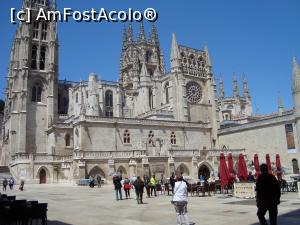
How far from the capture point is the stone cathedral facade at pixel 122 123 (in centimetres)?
3819

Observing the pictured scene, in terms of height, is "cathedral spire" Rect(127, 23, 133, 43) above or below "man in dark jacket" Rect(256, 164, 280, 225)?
above

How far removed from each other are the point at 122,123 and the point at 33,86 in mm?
21797

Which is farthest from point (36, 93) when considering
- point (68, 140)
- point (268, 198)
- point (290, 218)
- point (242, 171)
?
point (268, 198)

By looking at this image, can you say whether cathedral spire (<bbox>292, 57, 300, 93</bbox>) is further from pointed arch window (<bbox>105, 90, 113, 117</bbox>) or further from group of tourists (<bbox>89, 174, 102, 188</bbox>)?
pointed arch window (<bbox>105, 90, 113, 117</bbox>)

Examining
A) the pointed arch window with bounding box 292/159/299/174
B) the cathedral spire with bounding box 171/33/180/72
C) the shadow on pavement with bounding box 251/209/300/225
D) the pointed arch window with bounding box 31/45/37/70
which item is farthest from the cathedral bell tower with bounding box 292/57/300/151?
the pointed arch window with bounding box 31/45/37/70

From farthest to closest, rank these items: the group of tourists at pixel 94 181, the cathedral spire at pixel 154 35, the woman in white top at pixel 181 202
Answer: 1. the cathedral spire at pixel 154 35
2. the group of tourists at pixel 94 181
3. the woman in white top at pixel 181 202

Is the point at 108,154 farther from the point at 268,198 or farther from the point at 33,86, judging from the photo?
the point at 268,198

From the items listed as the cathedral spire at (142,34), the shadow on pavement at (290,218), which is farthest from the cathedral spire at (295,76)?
the cathedral spire at (142,34)

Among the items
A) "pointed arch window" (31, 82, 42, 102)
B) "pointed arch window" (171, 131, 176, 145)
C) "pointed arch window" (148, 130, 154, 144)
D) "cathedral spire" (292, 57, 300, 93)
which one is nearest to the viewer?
"cathedral spire" (292, 57, 300, 93)

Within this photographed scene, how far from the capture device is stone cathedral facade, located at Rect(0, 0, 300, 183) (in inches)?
1503

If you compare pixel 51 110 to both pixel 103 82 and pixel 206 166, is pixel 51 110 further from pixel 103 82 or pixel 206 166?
pixel 206 166

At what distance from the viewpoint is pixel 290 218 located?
10164mm

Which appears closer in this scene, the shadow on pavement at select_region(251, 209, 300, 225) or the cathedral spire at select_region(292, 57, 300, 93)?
the shadow on pavement at select_region(251, 209, 300, 225)

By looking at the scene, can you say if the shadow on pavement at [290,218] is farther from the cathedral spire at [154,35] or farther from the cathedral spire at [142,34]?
the cathedral spire at [154,35]
